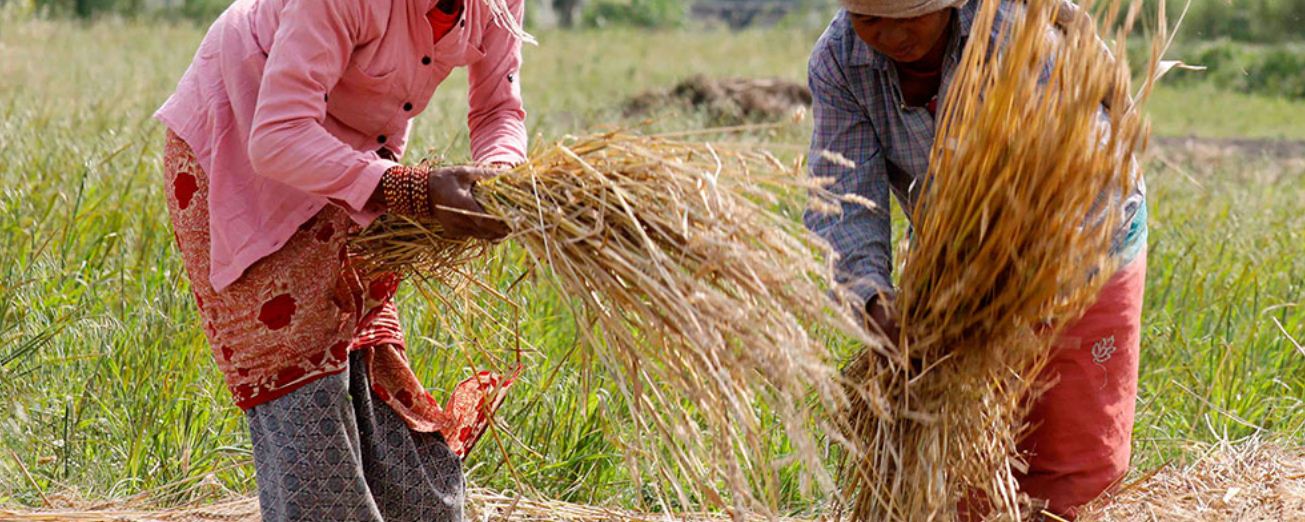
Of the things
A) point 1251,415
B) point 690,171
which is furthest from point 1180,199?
point 690,171

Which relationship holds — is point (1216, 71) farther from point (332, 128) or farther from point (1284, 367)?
point (332, 128)

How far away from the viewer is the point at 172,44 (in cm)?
1226

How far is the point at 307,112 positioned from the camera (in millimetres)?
2338

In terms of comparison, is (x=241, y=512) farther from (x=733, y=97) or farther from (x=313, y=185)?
(x=733, y=97)

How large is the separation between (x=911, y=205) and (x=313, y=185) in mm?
1055

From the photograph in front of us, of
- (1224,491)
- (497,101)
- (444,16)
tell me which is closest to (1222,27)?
(1224,491)

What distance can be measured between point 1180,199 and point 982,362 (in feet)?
13.8

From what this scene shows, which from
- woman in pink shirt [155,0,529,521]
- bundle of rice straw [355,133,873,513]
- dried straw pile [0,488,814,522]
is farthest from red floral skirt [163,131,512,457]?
dried straw pile [0,488,814,522]

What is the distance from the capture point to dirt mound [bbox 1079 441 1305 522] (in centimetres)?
303

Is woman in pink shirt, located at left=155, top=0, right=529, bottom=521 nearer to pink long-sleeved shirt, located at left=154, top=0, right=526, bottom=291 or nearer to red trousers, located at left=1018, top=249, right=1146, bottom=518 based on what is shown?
pink long-sleeved shirt, located at left=154, top=0, right=526, bottom=291

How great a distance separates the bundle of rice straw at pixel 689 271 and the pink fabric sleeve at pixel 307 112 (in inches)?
7.8

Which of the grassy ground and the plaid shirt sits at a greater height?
the plaid shirt

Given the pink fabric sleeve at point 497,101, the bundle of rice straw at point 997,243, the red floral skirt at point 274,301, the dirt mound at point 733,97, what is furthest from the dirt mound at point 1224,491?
the dirt mound at point 733,97

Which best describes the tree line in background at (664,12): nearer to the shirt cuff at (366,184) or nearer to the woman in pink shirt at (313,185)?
the woman in pink shirt at (313,185)
